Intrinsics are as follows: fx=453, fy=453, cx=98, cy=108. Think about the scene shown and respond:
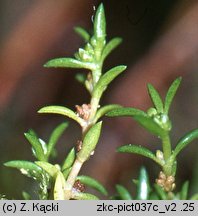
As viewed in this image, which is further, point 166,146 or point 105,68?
point 105,68

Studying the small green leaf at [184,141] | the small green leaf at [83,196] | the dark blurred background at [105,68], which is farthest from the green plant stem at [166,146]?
the dark blurred background at [105,68]

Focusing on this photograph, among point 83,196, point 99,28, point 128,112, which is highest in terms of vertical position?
point 99,28

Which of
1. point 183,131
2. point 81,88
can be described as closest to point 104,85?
point 183,131

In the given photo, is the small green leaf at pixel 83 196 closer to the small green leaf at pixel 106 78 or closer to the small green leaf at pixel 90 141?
the small green leaf at pixel 90 141

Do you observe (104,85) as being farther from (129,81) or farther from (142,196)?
(129,81)

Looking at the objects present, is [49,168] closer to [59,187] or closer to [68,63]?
[59,187]

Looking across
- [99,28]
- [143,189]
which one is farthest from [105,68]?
[143,189]

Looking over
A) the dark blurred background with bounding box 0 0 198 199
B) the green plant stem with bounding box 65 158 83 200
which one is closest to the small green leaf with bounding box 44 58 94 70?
the green plant stem with bounding box 65 158 83 200
